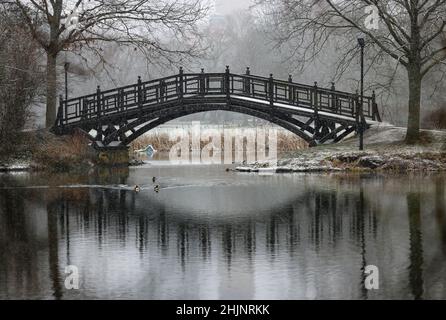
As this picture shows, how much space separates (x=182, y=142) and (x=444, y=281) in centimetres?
3615

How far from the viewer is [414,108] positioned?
28.0m

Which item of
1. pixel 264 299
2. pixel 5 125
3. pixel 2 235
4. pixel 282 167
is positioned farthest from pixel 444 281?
pixel 5 125

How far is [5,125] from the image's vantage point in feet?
95.2

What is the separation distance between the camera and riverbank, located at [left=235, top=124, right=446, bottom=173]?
82.8 feet

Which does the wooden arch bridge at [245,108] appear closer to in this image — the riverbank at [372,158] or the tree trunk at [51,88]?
the tree trunk at [51,88]

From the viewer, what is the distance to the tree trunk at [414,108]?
89.8ft

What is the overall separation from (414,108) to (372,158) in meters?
3.71

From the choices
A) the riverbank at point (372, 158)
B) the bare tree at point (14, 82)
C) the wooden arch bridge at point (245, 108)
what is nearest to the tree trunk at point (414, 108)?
the riverbank at point (372, 158)

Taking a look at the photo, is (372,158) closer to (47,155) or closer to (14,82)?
(47,155)

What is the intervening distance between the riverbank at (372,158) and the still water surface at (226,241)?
564cm

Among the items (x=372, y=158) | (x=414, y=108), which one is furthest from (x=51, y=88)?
(x=414, y=108)

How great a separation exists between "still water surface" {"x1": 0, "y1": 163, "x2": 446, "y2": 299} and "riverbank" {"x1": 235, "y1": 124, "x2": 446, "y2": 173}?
18.5 ft
